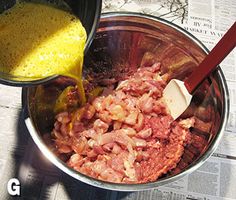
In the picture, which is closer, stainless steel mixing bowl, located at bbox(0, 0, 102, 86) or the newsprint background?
stainless steel mixing bowl, located at bbox(0, 0, 102, 86)

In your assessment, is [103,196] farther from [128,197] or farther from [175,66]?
[175,66]

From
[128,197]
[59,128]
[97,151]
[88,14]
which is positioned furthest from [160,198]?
[88,14]

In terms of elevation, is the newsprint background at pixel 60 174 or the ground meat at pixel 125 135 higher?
the ground meat at pixel 125 135

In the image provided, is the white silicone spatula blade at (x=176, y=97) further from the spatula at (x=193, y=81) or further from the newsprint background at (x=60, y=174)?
the newsprint background at (x=60, y=174)

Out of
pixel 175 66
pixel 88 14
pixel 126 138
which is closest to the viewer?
pixel 88 14
